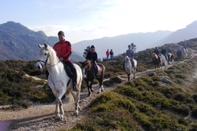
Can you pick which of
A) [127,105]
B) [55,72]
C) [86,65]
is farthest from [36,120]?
[127,105]

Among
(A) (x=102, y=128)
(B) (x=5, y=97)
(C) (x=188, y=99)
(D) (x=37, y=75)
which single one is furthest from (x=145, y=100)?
(D) (x=37, y=75)

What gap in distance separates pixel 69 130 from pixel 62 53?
3.27 meters

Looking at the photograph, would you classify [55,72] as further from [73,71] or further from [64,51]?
[64,51]

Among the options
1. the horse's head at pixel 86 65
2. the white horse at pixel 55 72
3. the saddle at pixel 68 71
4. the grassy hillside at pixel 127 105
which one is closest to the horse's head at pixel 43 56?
the white horse at pixel 55 72

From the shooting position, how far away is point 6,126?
29.3ft

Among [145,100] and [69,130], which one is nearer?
[69,130]

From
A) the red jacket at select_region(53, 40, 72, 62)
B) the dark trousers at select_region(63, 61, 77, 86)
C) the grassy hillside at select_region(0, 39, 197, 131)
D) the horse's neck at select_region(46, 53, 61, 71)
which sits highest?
the red jacket at select_region(53, 40, 72, 62)

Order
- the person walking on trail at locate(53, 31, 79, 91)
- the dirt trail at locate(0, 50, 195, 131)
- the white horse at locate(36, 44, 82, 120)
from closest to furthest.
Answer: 1. the white horse at locate(36, 44, 82, 120)
2. the dirt trail at locate(0, 50, 195, 131)
3. the person walking on trail at locate(53, 31, 79, 91)

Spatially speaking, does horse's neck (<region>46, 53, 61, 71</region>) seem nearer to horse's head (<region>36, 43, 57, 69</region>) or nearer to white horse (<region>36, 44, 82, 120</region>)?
white horse (<region>36, 44, 82, 120</region>)

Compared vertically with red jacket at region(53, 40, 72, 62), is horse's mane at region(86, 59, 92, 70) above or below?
below

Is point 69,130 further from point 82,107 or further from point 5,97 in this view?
point 5,97

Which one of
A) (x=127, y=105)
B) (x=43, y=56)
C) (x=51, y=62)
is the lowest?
(x=127, y=105)

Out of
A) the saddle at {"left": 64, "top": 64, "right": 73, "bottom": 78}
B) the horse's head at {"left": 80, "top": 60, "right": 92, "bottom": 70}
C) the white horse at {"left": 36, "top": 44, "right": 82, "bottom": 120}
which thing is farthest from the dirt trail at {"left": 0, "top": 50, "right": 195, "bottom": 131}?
the horse's head at {"left": 80, "top": 60, "right": 92, "bottom": 70}

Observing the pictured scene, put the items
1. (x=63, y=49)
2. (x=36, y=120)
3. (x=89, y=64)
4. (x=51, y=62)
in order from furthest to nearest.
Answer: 1. (x=89, y=64)
2. (x=36, y=120)
3. (x=63, y=49)
4. (x=51, y=62)
